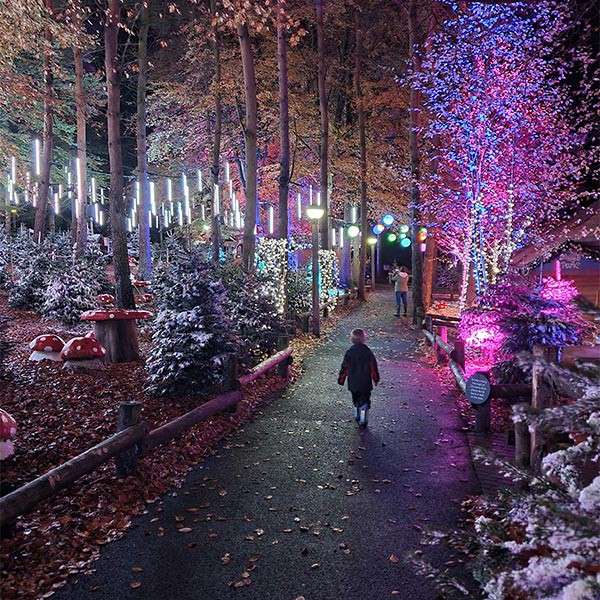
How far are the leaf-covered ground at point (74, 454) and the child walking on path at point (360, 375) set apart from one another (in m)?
1.85

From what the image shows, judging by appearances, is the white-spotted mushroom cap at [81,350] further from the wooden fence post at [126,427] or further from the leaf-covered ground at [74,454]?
the wooden fence post at [126,427]

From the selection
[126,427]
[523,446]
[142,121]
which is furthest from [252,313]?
[142,121]

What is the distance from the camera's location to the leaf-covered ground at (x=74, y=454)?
4816 mm

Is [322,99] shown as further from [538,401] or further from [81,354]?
[538,401]

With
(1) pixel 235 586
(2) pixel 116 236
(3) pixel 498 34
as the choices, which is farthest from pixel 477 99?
(1) pixel 235 586

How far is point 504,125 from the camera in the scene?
1816cm

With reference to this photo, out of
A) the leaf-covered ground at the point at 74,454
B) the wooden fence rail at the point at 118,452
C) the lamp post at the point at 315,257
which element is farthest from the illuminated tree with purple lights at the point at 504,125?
→ the wooden fence rail at the point at 118,452

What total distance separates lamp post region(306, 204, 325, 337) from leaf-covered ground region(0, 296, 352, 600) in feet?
18.0

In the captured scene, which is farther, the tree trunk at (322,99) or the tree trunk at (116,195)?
the tree trunk at (322,99)

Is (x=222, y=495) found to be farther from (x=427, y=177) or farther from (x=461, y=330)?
(x=427, y=177)

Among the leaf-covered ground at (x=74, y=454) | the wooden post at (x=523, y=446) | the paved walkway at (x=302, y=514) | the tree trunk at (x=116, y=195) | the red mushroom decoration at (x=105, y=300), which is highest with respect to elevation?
the tree trunk at (x=116, y=195)

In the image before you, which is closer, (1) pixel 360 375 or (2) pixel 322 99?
(1) pixel 360 375

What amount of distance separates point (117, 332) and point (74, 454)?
5.40 metres

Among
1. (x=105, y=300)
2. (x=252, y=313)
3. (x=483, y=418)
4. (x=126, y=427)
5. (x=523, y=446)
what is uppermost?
(x=252, y=313)
